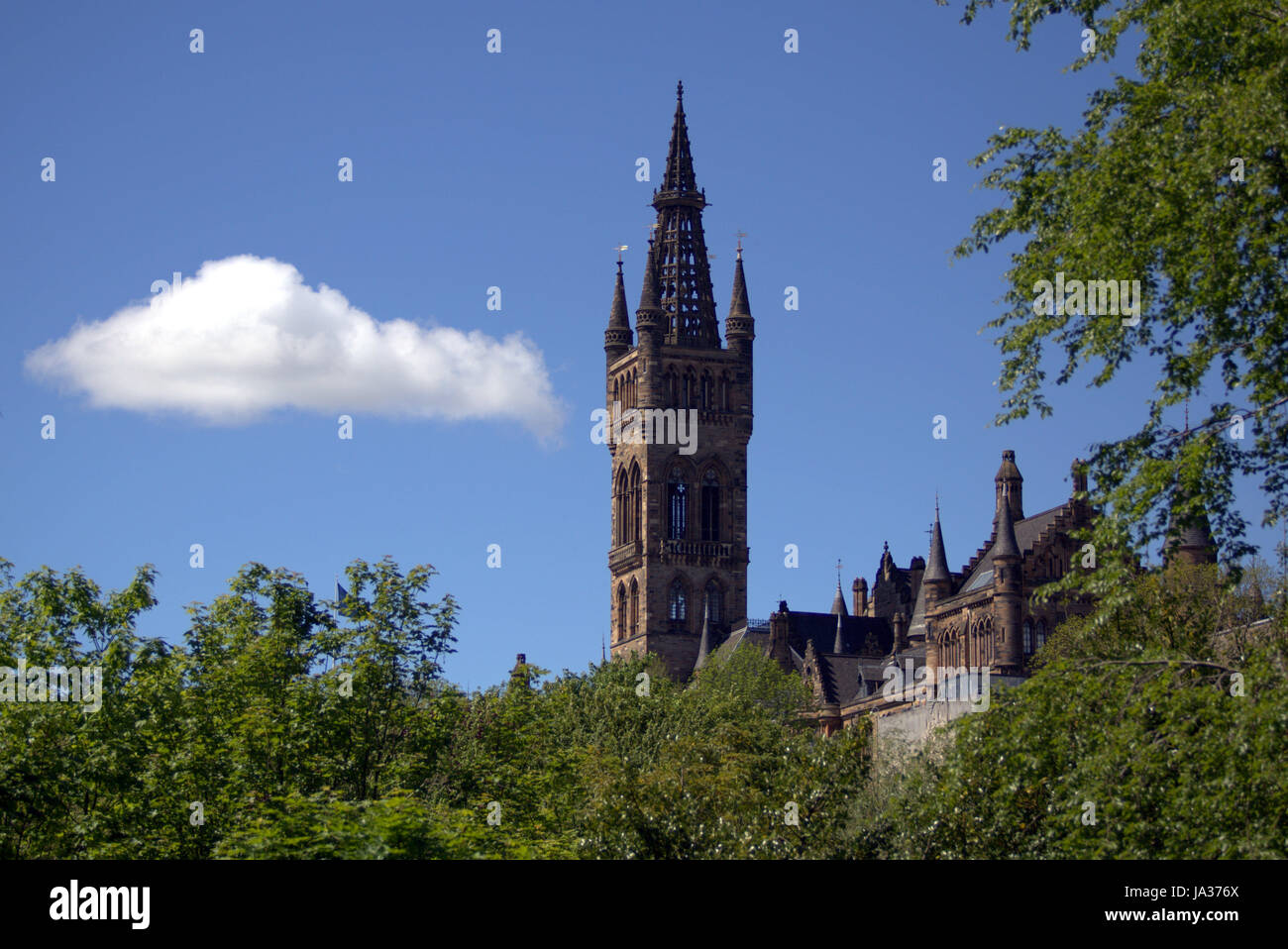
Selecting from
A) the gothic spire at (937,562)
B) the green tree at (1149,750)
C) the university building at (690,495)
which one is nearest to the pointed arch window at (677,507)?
the university building at (690,495)

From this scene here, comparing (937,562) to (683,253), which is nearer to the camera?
(937,562)

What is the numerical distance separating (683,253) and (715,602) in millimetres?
27745

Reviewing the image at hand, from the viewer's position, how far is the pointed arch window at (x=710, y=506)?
137500mm

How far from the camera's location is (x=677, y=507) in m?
137

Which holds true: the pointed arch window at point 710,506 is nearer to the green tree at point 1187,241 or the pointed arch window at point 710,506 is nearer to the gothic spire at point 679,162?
the gothic spire at point 679,162

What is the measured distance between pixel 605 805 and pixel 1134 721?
18.9 metres

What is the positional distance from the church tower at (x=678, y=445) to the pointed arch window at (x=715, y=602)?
0.08m

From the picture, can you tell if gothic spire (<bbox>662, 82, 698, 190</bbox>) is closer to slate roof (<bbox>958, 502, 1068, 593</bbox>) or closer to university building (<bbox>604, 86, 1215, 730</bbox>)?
university building (<bbox>604, 86, 1215, 730</bbox>)

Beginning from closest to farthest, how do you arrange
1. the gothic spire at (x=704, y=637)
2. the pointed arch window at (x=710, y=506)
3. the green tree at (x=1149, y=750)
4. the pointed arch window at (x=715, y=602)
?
the green tree at (x=1149, y=750)
the gothic spire at (x=704, y=637)
the pointed arch window at (x=715, y=602)
the pointed arch window at (x=710, y=506)

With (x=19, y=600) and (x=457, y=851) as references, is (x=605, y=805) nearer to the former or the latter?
(x=457, y=851)

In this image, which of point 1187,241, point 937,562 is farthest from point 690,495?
point 1187,241

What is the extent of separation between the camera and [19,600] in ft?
180

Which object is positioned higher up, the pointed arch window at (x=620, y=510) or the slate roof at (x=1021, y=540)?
the pointed arch window at (x=620, y=510)

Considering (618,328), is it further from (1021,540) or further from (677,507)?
(1021,540)
